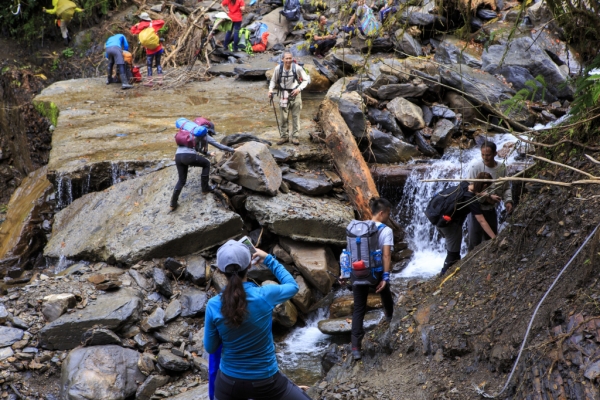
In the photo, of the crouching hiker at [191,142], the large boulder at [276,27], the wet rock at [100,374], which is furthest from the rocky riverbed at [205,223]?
the large boulder at [276,27]

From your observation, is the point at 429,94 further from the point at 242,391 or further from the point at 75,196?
the point at 242,391

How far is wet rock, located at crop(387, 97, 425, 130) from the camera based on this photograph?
11398 millimetres

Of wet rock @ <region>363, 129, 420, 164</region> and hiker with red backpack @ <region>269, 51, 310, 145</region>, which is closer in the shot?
hiker with red backpack @ <region>269, 51, 310, 145</region>

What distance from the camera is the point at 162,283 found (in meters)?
8.22

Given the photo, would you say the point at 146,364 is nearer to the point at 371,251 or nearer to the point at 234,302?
the point at 371,251

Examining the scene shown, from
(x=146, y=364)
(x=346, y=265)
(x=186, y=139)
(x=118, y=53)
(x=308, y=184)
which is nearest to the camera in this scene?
(x=346, y=265)

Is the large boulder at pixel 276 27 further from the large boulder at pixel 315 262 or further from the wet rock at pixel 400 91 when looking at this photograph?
the large boulder at pixel 315 262

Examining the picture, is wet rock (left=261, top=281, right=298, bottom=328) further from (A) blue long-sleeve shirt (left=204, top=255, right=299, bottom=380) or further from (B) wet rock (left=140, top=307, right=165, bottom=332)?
Answer: (A) blue long-sleeve shirt (left=204, top=255, right=299, bottom=380)

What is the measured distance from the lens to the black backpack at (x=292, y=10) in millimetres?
18297

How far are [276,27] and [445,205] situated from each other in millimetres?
13280

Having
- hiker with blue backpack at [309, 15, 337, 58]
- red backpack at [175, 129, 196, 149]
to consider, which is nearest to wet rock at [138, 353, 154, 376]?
red backpack at [175, 129, 196, 149]

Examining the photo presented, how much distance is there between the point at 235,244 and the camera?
3.61 meters

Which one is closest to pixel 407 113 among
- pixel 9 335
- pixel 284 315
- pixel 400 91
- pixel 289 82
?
pixel 400 91

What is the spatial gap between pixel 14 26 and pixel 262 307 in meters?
18.6
